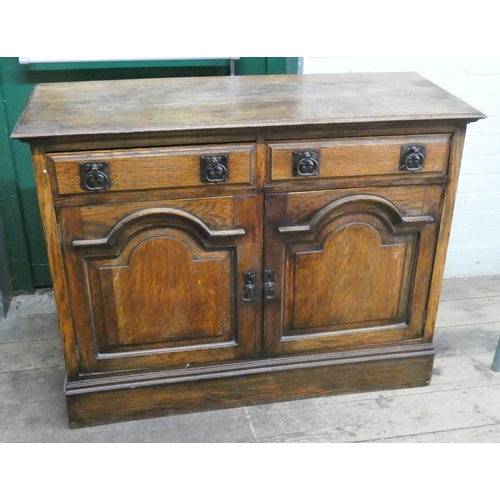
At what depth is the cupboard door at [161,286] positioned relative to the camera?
1.76 meters

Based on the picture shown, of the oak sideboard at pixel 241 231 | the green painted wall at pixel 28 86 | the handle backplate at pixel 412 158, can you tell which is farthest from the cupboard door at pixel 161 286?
the green painted wall at pixel 28 86

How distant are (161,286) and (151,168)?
37 centimetres

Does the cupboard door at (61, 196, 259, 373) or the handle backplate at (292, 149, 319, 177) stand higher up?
the handle backplate at (292, 149, 319, 177)

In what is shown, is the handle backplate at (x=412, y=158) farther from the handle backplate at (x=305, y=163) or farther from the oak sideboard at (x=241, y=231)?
the handle backplate at (x=305, y=163)

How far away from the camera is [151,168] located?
5.52ft

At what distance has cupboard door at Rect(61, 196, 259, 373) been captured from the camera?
1.76 meters

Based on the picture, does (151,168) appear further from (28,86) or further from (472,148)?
(472,148)

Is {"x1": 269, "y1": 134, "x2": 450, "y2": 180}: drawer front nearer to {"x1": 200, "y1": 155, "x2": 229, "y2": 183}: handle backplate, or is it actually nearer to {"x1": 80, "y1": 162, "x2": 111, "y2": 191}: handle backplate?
{"x1": 200, "y1": 155, "x2": 229, "y2": 183}: handle backplate

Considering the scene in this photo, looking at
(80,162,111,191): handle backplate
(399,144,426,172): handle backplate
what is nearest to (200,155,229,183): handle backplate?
(80,162,111,191): handle backplate

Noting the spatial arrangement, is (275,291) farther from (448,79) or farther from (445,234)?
(448,79)

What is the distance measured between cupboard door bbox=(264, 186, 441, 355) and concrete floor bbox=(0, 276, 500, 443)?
21cm

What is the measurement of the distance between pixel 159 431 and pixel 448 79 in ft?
5.60

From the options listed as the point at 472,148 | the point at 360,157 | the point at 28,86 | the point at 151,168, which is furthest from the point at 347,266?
the point at 28,86

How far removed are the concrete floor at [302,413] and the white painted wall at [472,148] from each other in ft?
1.78
